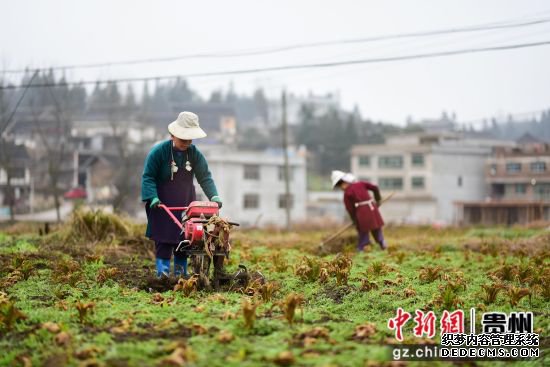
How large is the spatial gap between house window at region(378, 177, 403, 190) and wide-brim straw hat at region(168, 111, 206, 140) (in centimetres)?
5807

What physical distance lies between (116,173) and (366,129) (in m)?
43.7

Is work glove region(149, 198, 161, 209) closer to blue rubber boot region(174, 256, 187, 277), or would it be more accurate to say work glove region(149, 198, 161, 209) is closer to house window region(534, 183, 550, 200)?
blue rubber boot region(174, 256, 187, 277)

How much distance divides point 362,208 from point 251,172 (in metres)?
45.4

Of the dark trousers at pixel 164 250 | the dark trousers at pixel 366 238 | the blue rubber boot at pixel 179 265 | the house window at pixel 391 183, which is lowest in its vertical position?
the house window at pixel 391 183

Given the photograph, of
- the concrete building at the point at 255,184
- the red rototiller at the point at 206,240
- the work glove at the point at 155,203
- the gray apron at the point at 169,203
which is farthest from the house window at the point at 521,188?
the red rototiller at the point at 206,240

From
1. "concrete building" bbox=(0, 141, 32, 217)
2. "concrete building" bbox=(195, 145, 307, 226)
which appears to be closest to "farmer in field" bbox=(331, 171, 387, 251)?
"concrete building" bbox=(0, 141, 32, 217)

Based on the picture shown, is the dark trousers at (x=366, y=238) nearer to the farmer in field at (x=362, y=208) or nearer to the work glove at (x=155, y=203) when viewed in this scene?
the farmer in field at (x=362, y=208)

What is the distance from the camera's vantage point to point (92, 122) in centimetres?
5697

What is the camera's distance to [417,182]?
64812 mm

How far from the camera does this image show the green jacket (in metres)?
8.89

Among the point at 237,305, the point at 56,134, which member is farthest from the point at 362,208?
the point at 56,134

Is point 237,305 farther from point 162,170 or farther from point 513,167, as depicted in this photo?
point 513,167

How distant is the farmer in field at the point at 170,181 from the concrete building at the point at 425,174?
179ft

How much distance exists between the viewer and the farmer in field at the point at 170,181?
29.4 feet
